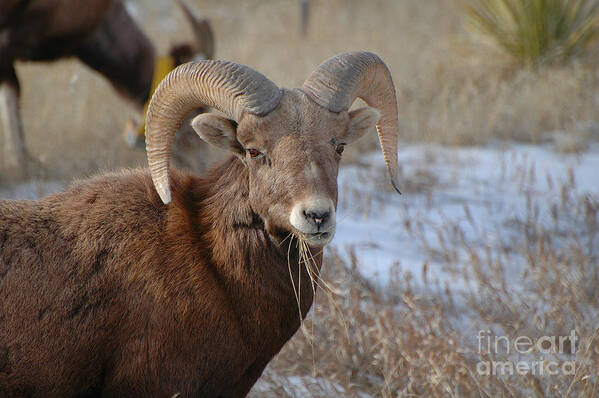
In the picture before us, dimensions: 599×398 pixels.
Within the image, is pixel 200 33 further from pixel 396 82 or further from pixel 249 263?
pixel 249 263

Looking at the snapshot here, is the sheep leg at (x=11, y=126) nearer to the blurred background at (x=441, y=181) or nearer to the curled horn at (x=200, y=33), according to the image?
the blurred background at (x=441, y=181)

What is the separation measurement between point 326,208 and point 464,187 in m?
5.23

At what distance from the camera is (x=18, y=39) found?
793 cm

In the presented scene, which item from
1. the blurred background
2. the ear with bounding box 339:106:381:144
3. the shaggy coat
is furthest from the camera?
the blurred background

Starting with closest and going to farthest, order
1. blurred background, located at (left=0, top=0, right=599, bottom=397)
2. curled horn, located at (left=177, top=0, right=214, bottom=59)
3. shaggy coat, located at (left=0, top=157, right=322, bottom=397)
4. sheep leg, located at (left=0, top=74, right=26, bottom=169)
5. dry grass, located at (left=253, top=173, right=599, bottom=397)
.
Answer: shaggy coat, located at (left=0, top=157, right=322, bottom=397) < dry grass, located at (left=253, top=173, right=599, bottom=397) < blurred background, located at (left=0, top=0, right=599, bottom=397) < sheep leg, located at (left=0, top=74, right=26, bottom=169) < curled horn, located at (left=177, top=0, right=214, bottom=59)

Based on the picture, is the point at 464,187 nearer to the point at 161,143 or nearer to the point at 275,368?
the point at 275,368

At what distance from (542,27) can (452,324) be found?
24.5 ft

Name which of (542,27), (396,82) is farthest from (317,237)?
(542,27)

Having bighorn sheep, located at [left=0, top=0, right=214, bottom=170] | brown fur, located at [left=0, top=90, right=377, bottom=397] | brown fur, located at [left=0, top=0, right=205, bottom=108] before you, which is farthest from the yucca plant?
brown fur, located at [left=0, top=90, right=377, bottom=397]

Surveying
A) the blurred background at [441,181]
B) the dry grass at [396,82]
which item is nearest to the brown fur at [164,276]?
the blurred background at [441,181]

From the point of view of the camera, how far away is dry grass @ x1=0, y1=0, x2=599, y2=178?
9.45 m

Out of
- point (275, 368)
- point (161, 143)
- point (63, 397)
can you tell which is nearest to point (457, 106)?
point (275, 368)

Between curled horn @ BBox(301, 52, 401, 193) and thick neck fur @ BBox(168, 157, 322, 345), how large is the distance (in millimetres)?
651

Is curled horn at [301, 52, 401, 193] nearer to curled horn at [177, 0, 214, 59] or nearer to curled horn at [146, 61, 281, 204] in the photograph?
curled horn at [146, 61, 281, 204]
